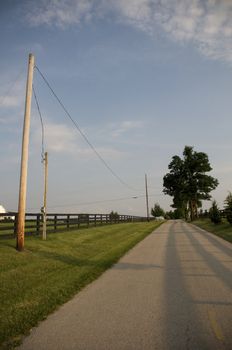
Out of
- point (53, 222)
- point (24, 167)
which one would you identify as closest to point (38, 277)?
point (24, 167)

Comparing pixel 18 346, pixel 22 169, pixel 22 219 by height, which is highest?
pixel 22 169

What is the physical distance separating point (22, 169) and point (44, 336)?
9899 mm

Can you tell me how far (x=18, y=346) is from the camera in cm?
479

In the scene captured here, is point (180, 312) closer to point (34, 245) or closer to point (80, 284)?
point (80, 284)

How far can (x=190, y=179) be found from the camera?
75.8 m

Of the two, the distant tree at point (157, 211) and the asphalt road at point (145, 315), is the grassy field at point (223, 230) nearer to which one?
the asphalt road at point (145, 315)

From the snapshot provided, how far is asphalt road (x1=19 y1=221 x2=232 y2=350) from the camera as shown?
191 inches

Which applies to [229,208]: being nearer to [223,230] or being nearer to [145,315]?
[223,230]

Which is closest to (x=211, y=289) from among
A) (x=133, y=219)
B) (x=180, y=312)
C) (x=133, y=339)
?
(x=180, y=312)

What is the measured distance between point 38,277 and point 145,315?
431cm

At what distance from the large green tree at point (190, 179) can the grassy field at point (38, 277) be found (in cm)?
5971

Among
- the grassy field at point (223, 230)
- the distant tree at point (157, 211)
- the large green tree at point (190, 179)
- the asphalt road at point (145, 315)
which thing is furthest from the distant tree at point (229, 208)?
the distant tree at point (157, 211)

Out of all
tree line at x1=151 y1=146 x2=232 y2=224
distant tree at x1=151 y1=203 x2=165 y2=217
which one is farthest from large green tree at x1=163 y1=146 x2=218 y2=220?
distant tree at x1=151 y1=203 x2=165 y2=217

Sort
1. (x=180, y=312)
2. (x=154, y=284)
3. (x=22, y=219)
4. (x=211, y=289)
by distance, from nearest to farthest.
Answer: (x=180, y=312) → (x=211, y=289) → (x=154, y=284) → (x=22, y=219)
